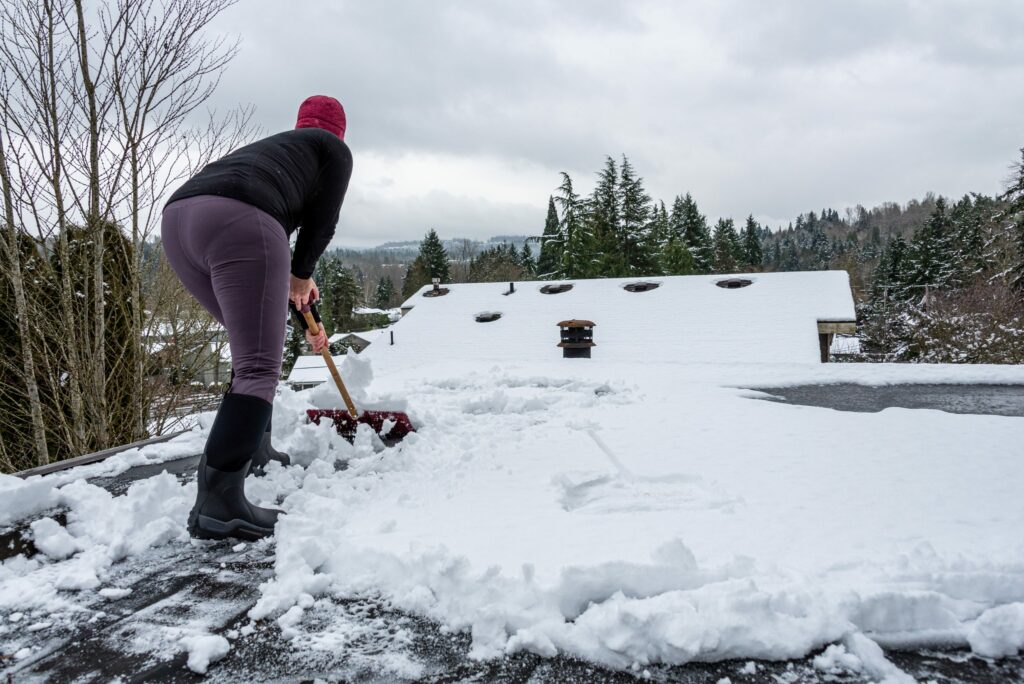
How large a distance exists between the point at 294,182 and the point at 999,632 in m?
2.03

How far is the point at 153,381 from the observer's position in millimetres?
4457

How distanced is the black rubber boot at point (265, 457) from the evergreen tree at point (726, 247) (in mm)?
39941

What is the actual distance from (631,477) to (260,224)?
4.87ft

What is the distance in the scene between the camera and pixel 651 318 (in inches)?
521

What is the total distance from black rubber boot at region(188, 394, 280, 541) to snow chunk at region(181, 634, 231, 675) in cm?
48

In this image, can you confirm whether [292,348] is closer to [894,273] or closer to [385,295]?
[385,295]

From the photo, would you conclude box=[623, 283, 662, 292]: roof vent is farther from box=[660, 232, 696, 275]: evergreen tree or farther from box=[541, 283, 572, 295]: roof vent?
box=[660, 232, 696, 275]: evergreen tree

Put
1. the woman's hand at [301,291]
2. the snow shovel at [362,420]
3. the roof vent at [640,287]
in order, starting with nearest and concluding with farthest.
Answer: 1. the woman's hand at [301,291]
2. the snow shovel at [362,420]
3. the roof vent at [640,287]

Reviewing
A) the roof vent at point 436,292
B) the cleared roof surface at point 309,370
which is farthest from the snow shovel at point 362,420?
the cleared roof surface at point 309,370

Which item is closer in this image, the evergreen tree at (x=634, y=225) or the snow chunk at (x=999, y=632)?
the snow chunk at (x=999, y=632)

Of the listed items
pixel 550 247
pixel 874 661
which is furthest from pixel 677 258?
pixel 874 661

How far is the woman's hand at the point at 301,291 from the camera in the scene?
2.10m

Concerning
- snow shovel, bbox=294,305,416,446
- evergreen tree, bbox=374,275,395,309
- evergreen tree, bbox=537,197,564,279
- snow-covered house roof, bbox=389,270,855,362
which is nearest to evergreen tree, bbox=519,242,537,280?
evergreen tree, bbox=537,197,564,279

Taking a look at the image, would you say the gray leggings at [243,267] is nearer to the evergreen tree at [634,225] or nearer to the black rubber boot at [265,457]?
the black rubber boot at [265,457]
